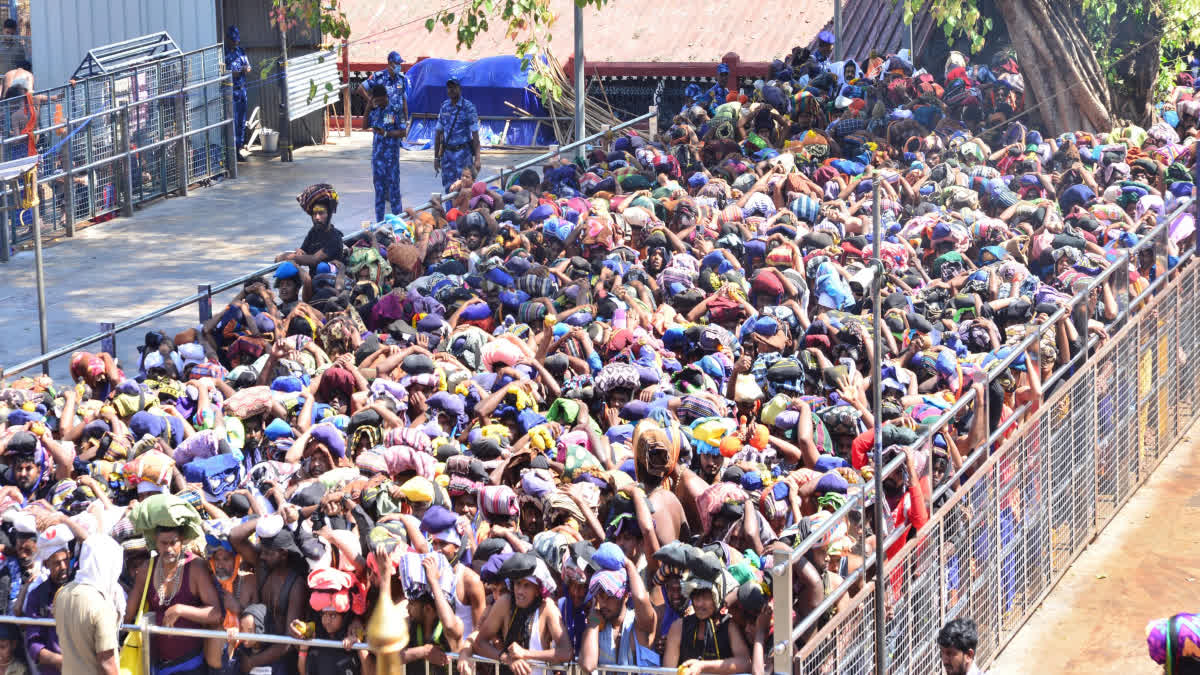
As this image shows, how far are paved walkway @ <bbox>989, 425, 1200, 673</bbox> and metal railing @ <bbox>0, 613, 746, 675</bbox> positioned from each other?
2.81m

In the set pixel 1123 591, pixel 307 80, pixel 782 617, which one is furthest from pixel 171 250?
pixel 782 617

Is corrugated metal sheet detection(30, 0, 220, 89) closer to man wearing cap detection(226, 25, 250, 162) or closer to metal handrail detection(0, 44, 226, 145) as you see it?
man wearing cap detection(226, 25, 250, 162)

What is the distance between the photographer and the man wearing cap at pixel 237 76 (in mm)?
21344

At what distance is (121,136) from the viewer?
18812 mm

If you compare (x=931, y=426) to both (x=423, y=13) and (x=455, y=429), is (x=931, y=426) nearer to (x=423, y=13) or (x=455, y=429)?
(x=455, y=429)

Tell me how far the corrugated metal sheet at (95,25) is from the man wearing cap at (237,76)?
14.3 inches

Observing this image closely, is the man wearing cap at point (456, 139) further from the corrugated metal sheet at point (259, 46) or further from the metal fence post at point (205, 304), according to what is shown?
the corrugated metal sheet at point (259, 46)

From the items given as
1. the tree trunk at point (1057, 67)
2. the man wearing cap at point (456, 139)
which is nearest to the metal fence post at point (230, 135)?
the man wearing cap at point (456, 139)

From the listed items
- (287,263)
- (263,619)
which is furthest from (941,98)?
(263,619)

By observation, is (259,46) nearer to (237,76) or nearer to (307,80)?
(307,80)

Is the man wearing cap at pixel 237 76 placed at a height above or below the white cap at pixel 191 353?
A: above

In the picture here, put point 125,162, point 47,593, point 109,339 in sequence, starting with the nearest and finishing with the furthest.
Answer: point 47,593 → point 109,339 → point 125,162

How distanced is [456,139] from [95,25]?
668 cm

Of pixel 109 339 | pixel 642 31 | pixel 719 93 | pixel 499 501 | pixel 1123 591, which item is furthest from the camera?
pixel 642 31
